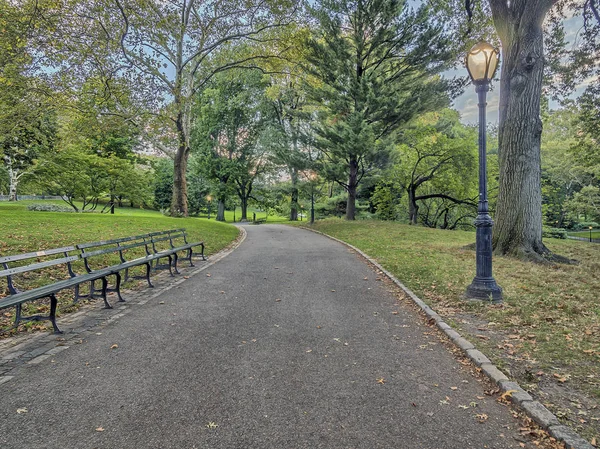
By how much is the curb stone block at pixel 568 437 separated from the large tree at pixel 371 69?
1740cm

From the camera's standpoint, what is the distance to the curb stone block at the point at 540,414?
2630mm

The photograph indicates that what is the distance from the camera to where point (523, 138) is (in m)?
9.40

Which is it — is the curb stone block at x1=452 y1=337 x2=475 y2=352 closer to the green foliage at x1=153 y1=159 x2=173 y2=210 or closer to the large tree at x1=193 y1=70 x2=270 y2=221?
the large tree at x1=193 y1=70 x2=270 y2=221

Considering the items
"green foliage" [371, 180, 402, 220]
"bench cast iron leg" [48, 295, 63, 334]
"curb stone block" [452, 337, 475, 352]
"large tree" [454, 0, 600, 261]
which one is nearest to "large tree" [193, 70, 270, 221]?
"green foliage" [371, 180, 402, 220]

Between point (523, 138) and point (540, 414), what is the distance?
345 inches

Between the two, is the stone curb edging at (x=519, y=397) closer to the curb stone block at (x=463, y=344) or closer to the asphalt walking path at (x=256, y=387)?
the curb stone block at (x=463, y=344)

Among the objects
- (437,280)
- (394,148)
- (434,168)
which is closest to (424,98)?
(394,148)

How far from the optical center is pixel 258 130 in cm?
3859

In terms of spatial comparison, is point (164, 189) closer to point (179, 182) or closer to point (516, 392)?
point (179, 182)

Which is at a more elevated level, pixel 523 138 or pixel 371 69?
pixel 371 69

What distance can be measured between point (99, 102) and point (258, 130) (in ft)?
83.1

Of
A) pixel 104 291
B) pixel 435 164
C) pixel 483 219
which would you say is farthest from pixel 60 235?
pixel 435 164

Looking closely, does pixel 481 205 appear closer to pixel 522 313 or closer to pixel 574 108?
pixel 522 313

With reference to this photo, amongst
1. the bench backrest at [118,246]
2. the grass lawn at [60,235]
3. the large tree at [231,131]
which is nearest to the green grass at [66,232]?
the grass lawn at [60,235]
